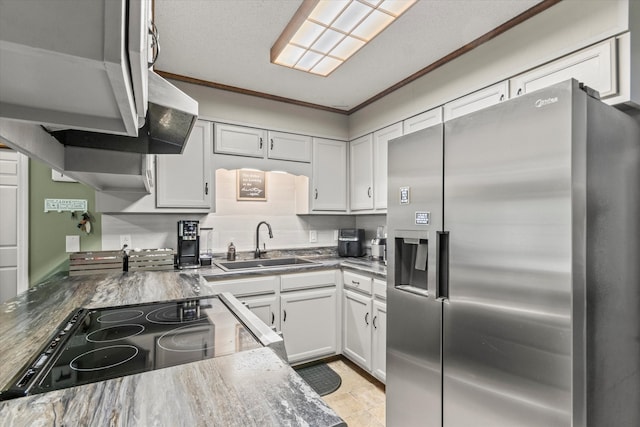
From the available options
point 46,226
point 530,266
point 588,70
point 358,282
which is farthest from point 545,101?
point 46,226

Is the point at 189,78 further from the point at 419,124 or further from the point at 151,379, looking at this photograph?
the point at 151,379

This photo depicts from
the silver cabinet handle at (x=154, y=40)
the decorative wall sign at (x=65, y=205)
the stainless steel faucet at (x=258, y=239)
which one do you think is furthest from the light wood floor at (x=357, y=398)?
the decorative wall sign at (x=65, y=205)

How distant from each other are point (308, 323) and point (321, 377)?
42cm

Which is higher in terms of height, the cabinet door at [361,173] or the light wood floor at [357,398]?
the cabinet door at [361,173]

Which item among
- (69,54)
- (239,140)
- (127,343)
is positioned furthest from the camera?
(239,140)

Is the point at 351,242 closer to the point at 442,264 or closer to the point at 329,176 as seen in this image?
the point at 329,176

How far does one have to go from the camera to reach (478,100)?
2.08 meters

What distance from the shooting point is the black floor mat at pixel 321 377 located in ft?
7.76

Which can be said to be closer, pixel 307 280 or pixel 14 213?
pixel 14 213

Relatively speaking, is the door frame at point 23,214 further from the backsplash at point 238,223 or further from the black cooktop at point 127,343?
the black cooktop at point 127,343

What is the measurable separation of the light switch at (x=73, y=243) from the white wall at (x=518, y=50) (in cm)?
267

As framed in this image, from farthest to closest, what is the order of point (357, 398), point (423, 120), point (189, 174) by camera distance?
point (189, 174) → point (423, 120) → point (357, 398)

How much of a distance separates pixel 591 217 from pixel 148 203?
2.64 metres

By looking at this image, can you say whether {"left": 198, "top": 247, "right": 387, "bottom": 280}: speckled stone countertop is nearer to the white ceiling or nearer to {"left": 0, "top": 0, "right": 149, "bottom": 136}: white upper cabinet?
the white ceiling
